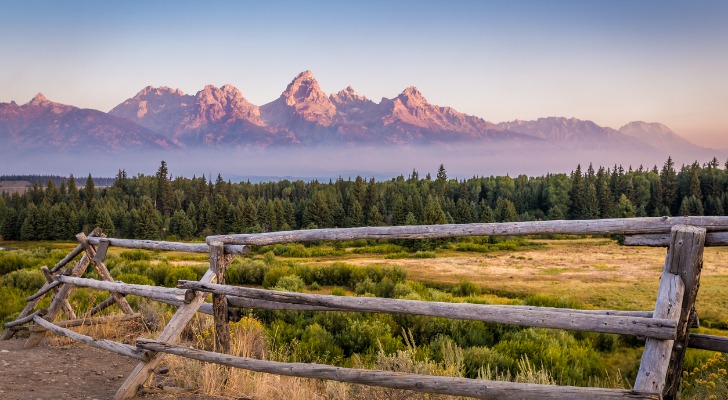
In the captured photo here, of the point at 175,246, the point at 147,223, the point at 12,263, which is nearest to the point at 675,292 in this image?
the point at 175,246

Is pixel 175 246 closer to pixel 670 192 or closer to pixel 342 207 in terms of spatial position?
pixel 342 207

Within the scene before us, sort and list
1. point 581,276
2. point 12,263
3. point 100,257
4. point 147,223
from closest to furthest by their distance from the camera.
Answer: point 100,257 < point 12,263 < point 581,276 < point 147,223

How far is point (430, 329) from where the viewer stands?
12.7 m

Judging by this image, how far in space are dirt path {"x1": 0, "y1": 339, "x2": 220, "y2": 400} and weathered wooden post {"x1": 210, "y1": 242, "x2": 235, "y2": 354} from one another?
85 cm

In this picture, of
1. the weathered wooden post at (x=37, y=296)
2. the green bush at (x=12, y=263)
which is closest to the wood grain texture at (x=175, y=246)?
the weathered wooden post at (x=37, y=296)

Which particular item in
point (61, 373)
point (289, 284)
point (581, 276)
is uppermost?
point (61, 373)

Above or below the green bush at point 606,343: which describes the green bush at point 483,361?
above

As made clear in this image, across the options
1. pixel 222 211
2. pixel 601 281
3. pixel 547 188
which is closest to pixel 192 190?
pixel 222 211

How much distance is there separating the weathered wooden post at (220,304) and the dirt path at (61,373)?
33.3 inches

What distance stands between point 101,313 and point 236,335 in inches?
166

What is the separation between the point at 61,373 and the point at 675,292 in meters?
7.06

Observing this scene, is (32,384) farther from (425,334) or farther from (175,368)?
(425,334)

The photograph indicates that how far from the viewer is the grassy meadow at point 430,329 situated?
6.02 meters

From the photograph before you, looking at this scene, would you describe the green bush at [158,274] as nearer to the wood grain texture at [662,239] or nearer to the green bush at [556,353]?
the green bush at [556,353]
